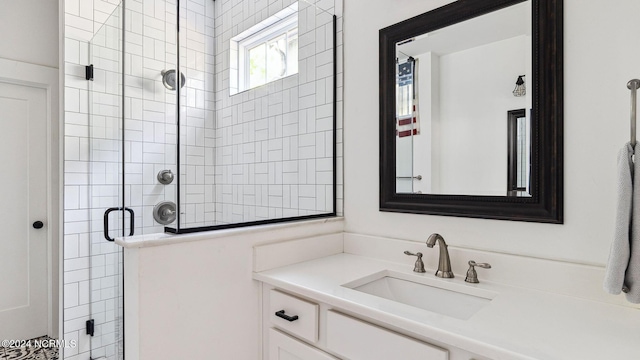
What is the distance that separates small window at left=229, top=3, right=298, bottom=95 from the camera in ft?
7.55

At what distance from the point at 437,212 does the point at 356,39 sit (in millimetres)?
1046

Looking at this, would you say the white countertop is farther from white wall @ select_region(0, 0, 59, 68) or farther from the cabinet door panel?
white wall @ select_region(0, 0, 59, 68)

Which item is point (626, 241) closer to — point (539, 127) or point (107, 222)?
point (539, 127)

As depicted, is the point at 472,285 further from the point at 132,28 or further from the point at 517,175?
the point at 132,28

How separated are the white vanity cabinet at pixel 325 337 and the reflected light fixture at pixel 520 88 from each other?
0.95 meters

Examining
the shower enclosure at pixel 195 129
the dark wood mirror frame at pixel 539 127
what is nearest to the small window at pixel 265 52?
the shower enclosure at pixel 195 129

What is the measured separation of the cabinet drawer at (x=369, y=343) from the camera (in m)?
0.97

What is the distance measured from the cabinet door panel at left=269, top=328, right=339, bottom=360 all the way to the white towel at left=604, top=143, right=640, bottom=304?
89 centimetres

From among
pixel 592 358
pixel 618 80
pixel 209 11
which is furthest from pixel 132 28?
pixel 592 358

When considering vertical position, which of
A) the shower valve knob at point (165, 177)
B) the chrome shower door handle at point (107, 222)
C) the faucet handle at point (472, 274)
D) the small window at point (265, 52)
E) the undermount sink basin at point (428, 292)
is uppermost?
the small window at point (265, 52)

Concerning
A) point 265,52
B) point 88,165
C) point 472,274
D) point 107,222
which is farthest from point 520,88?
point 88,165

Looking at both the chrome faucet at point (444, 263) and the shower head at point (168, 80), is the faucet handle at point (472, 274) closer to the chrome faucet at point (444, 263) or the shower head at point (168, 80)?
the chrome faucet at point (444, 263)

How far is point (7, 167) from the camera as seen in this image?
96.4 inches

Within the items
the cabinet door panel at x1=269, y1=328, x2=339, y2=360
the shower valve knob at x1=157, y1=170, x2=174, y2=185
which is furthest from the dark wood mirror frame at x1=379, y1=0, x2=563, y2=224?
the shower valve knob at x1=157, y1=170, x2=174, y2=185
